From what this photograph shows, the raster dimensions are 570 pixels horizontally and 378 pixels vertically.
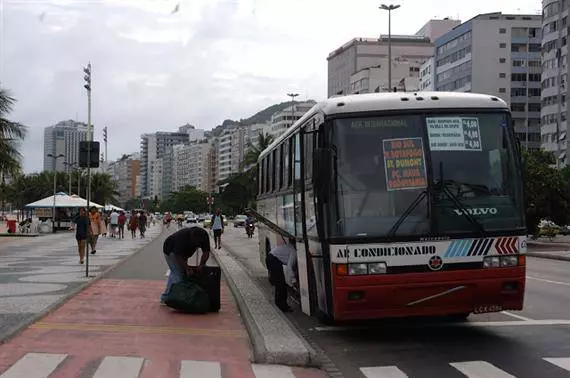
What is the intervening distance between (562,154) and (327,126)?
84.4 m

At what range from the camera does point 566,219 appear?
3484 centimetres

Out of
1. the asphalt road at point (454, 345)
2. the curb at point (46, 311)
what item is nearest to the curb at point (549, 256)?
the asphalt road at point (454, 345)

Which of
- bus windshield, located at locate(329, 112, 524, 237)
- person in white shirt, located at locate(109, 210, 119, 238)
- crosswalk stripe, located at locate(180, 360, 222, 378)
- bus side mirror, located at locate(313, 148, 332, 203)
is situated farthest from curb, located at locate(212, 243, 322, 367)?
person in white shirt, located at locate(109, 210, 119, 238)

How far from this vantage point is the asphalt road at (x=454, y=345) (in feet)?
23.4

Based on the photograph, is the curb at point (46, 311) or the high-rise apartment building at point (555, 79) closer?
the curb at point (46, 311)

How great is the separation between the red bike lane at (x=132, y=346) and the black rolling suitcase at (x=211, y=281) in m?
0.25

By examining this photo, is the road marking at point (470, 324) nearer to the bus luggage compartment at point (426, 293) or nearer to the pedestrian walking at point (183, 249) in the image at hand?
the bus luggage compartment at point (426, 293)

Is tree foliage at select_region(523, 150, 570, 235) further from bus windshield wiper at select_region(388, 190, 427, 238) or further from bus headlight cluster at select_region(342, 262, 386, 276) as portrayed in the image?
bus headlight cluster at select_region(342, 262, 386, 276)

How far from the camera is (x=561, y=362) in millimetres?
7324

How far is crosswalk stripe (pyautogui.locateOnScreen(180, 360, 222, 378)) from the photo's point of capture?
6.80m

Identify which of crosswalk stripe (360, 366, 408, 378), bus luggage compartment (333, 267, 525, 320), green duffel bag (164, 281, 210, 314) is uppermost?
bus luggage compartment (333, 267, 525, 320)

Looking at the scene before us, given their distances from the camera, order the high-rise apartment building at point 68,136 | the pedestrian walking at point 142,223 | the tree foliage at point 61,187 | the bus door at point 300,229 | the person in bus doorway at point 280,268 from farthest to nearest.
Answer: the tree foliage at point 61,187
the high-rise apartment building at point 68,136
the pedestrian walking at point 142,223
the person in bus doorway at point 280,268
the bus door at point 300,229

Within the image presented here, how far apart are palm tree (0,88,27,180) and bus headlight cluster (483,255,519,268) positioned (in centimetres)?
Answer: 2490

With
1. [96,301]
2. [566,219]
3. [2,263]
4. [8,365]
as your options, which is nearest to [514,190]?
[8,365]
